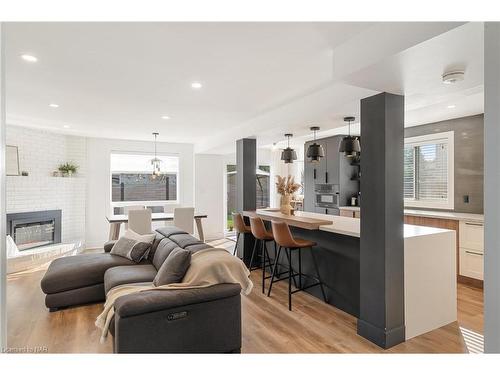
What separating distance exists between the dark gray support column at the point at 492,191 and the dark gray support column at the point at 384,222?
4.26ft

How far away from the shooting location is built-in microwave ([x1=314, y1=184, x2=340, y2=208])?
6.27 metres

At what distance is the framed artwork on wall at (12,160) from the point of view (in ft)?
16.4

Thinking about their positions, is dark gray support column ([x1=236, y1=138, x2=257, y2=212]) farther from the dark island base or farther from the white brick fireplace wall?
the white brick fireplace wall

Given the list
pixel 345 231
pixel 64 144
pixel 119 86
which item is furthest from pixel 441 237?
pixel 64 144

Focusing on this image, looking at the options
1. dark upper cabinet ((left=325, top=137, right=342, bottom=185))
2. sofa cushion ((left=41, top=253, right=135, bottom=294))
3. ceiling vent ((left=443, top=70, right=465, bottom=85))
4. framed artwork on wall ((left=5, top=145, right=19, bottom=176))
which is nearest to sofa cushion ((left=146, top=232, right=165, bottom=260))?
sofa cushion ((left=41, top=253, right=135, bottom=294))

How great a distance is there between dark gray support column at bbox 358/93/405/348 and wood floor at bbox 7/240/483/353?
0.74 ft

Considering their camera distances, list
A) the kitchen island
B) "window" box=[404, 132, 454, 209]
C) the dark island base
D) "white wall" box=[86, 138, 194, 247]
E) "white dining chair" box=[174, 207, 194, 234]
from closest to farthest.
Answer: the kitchen island < the dark island base < "window" box=[404, 132, 454, 209] < "white dining chair" box=[174, 207, 194, 234] < "white wall" box=[86, 138, 194, 247]

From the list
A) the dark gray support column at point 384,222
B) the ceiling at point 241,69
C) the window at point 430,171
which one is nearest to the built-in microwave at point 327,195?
the window at point 430,171

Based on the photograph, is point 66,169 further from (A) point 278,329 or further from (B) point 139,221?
(A) point 278,329

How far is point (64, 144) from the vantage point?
6.11 meters

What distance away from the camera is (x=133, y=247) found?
12.2 ft

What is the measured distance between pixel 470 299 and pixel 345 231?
2043 millimetres

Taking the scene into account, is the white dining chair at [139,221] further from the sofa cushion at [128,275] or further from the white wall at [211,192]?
the white wall at [211,192]

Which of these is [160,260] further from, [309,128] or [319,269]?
[309,128]
